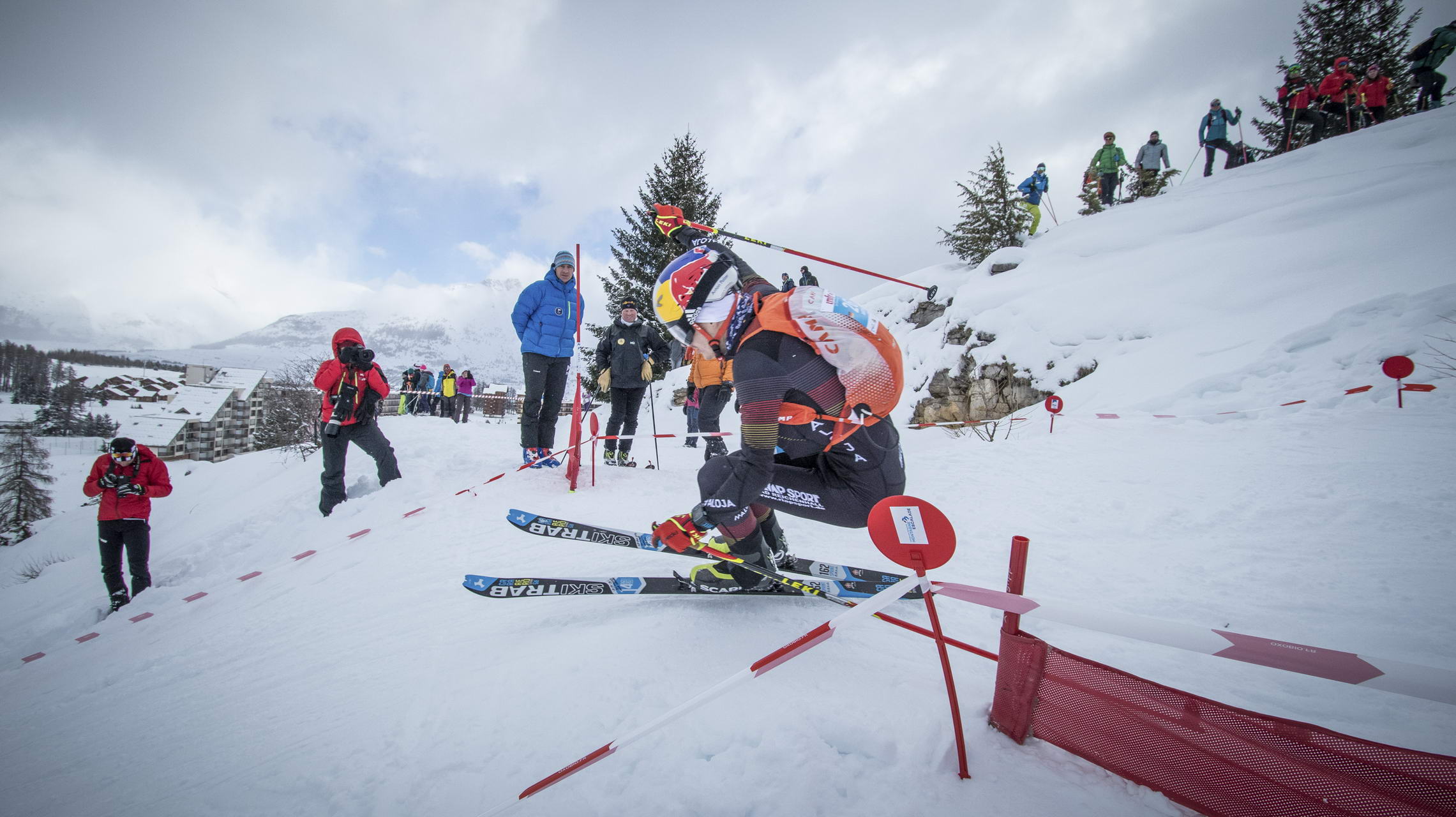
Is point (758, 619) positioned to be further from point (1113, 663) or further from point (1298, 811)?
point (1298, 811)

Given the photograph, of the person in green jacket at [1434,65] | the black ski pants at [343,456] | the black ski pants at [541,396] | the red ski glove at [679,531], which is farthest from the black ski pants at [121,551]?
the person in green jacket at [1434,65]

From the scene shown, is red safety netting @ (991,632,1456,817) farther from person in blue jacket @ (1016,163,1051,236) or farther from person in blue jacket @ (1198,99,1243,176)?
person in blue jacket @ (1198,99,1243,176)

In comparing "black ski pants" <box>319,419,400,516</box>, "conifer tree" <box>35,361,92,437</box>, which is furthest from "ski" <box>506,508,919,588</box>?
"conifer tree" <box>35,361,92,437</box>

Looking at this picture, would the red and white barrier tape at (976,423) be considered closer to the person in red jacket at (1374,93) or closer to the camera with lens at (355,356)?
the camera with lens at (355,356)

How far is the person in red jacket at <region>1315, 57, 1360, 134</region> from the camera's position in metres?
12.9

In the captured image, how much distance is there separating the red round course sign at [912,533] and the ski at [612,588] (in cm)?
108

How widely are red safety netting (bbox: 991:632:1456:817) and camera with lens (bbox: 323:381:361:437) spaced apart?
614 centimetres

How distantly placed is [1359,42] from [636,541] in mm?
29330

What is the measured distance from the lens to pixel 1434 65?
11711mm

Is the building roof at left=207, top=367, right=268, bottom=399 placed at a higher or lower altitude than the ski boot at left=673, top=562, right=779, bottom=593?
higher

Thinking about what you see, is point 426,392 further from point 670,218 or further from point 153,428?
point 153,428

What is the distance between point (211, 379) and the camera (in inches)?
2196

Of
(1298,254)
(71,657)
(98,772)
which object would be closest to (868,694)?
(98,772)

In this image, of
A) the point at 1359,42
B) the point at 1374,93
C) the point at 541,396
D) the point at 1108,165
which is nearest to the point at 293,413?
the point at 541,396
